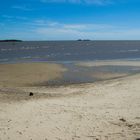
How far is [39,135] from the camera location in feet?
24.5

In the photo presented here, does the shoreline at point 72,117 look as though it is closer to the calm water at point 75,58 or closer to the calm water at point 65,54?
the calm water at point 75,58

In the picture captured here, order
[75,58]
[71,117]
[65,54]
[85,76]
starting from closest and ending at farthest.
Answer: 1. [71,117]
2. [85,76]
3. [75,58]
4. [65,54]

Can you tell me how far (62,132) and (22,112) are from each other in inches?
99.1

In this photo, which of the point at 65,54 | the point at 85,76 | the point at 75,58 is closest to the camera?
the point at 85,76

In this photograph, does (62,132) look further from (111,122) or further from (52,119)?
(111,122)

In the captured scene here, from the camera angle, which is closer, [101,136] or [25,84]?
[101,136]

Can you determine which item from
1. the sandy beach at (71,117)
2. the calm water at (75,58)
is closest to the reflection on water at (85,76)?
the calm water at (75,58)

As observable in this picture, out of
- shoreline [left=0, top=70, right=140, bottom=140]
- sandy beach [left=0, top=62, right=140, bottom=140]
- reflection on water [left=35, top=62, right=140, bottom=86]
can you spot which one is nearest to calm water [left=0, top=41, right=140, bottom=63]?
reflection on water [left=35, top=62, right=140, bottom=86]

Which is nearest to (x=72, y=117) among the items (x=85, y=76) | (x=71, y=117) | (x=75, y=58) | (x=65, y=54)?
(x=71, y=117)

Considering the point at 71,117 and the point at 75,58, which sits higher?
the point at 75,58

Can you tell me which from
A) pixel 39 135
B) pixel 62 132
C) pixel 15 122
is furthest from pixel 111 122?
pixel 15 122

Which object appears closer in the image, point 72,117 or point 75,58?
point 72,117

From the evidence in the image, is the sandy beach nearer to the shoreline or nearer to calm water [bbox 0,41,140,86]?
the shoreline

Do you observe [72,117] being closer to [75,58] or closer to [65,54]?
[75,58]
